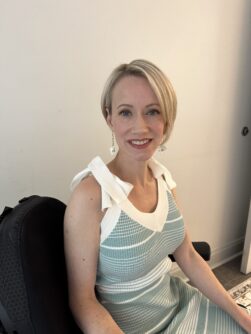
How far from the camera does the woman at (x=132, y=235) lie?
0.85 meters

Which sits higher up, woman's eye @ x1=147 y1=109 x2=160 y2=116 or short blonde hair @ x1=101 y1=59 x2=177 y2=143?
short blonde hair @ x1=101 y1=59 x2=177 y2=143

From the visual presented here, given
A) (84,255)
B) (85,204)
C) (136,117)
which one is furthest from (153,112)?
(84,255)

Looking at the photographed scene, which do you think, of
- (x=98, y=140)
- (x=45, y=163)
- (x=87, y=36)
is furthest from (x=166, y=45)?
(x=45, y=163)

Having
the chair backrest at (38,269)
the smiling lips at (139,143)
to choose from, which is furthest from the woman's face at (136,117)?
the chair backrest at (38,269)

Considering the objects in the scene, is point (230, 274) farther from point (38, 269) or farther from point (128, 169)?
point (38, 269)

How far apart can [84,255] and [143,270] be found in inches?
8.4

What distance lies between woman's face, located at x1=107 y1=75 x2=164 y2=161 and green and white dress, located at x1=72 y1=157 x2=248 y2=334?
11 centimetres

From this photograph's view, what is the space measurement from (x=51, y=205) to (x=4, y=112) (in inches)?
17.2

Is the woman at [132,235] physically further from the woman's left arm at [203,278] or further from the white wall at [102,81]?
the white wall at [102,81]

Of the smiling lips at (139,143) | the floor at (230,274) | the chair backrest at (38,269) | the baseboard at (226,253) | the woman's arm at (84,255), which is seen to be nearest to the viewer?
the chair backrest at (38,269)

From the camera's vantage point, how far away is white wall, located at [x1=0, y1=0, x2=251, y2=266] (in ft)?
3.67

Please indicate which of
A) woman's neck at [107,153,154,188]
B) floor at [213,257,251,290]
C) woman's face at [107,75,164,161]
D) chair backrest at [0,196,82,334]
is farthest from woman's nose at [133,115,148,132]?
floor at [213,257,251,290]

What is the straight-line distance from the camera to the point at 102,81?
1.33 metres

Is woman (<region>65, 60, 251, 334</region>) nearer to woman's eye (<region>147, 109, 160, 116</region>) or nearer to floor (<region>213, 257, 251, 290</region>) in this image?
woman's eye (<region>147, 109, 160, 116</region>)
